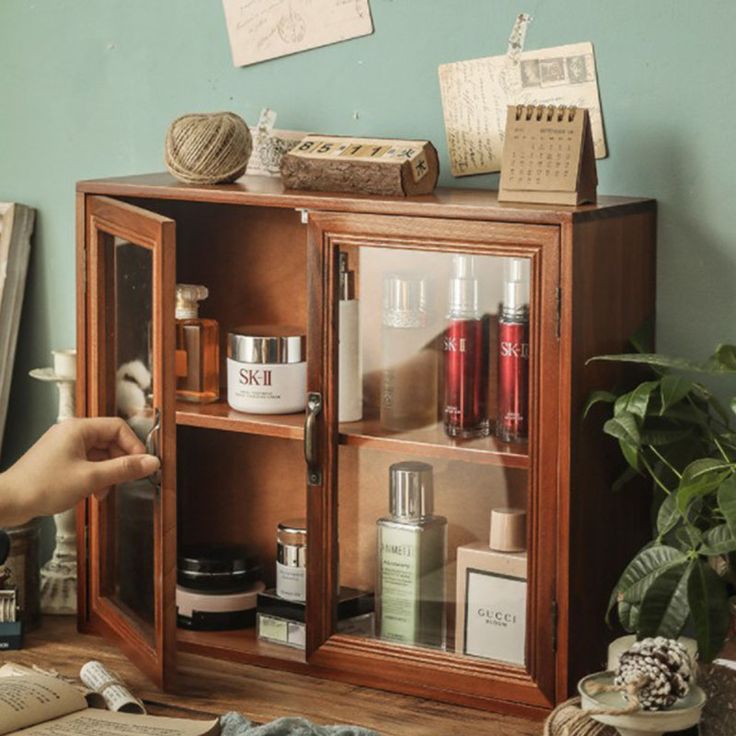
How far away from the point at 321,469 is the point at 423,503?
13 centimetres

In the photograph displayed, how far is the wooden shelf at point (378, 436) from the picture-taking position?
1773 mm

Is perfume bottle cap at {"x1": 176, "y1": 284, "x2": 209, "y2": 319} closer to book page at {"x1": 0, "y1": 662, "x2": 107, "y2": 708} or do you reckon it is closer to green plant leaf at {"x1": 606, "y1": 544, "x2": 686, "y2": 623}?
book page at {"x1": 0, "y1": 662, "x2": 107, "y2": 708}

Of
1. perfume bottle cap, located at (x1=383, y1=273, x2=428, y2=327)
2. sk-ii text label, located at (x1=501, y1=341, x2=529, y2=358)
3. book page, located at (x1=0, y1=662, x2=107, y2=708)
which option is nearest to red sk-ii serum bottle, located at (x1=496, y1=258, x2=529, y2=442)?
sk-ii text label, located at (x1=501, y1=341, x2=529, y2=358)

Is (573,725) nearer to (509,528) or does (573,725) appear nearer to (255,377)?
(509,528)

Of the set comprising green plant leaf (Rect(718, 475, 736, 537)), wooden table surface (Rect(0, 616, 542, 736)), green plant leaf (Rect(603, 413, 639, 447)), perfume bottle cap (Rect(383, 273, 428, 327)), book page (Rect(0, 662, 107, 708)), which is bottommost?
wooden table surface (Rect(0, 616, 542, 736))

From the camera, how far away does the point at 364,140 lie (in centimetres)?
192

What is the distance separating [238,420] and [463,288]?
369 mm

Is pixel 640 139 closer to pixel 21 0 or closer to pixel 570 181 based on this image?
pixel 570 181

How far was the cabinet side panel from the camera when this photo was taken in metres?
1.69

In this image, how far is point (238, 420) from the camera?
1.96 m

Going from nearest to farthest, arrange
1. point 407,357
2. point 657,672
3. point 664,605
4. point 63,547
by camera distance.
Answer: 1. point 657,672
2. point 664,605
3. point 407,357
4. point 63,547

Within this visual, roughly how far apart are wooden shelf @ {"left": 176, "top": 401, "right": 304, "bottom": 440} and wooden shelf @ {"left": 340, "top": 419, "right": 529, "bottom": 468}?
0.27ft

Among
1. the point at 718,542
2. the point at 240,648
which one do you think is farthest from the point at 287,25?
the point at 718,542

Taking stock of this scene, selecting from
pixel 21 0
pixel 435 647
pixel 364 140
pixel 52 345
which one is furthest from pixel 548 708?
pixel 21 0
